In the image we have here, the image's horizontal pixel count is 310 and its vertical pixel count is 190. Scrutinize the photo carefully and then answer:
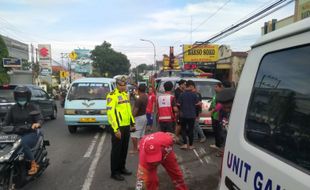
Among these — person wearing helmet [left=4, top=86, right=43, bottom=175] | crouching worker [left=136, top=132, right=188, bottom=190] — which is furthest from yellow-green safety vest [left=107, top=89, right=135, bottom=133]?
crouching worker [left=136, top=132, right=188, bottom=190]

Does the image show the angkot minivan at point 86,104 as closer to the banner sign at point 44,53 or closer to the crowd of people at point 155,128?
the crowd of people at point 155,128

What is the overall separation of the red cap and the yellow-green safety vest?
2.23 m

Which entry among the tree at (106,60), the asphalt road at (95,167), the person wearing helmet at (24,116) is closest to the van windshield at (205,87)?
the asphalt road at (95,167)

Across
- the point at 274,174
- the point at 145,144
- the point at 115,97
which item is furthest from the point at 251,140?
the point at 115,97

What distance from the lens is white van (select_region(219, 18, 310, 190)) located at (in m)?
1.72

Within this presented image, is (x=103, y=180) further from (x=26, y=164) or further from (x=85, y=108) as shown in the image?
(x=85, y=108)

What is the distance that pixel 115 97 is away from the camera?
6.65 metres

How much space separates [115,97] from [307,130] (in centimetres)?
518

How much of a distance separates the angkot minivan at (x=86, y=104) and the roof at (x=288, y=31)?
9697mm

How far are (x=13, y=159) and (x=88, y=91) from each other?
7457 millimetres

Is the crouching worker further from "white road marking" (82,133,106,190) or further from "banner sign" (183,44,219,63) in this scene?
"banner sign" (183,44,219,63)

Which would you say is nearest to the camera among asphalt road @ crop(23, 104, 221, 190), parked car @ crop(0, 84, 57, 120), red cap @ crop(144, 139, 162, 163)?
red cap @ crop(144, 139, 162, 163)

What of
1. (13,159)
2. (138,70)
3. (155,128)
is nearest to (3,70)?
(155,128)

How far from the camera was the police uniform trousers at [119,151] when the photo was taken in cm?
653
